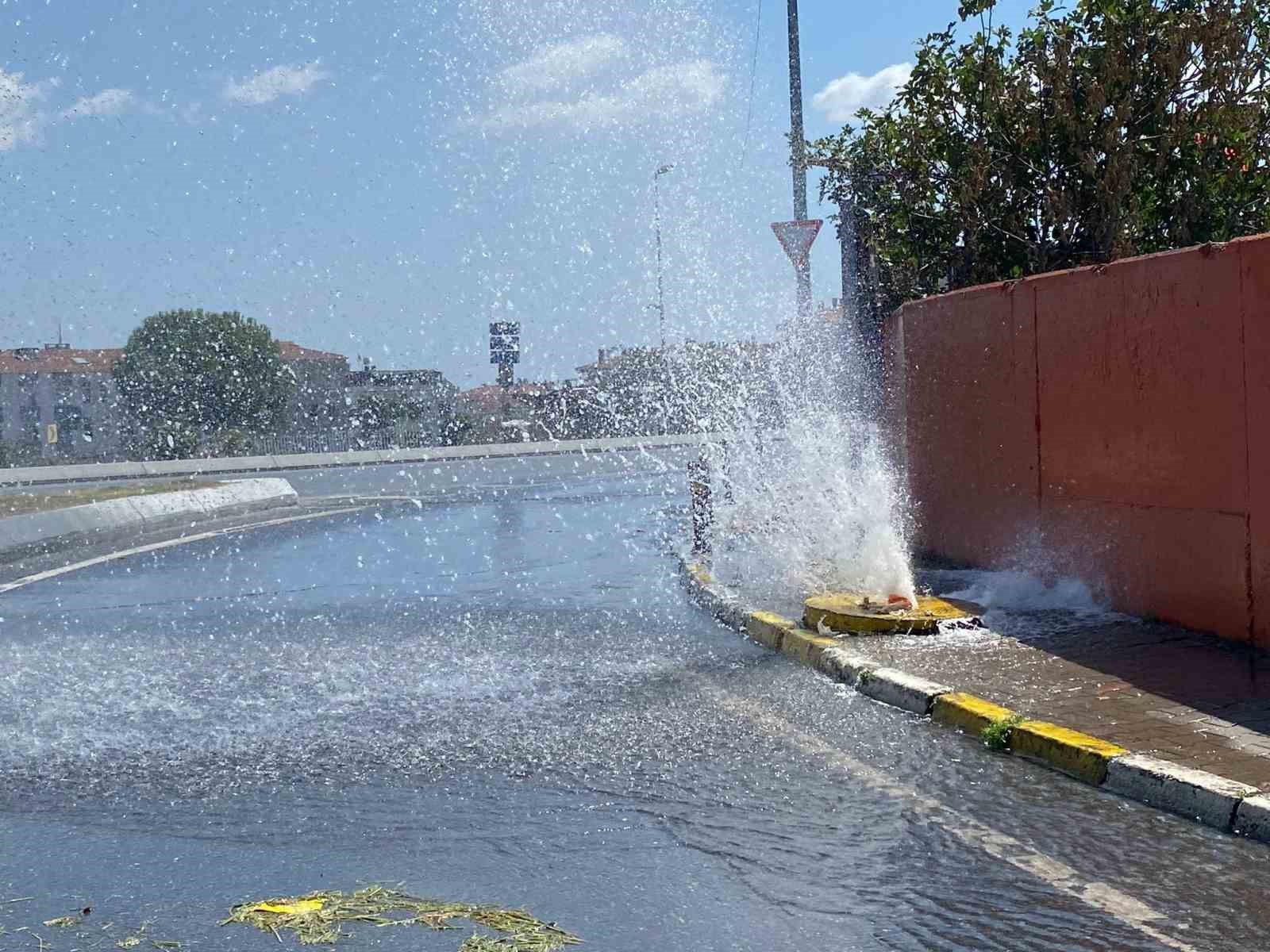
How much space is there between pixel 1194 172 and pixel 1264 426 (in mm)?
5486

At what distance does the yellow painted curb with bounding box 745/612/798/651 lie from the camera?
29.2 ft

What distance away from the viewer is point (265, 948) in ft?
13.0

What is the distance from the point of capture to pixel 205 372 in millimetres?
80000

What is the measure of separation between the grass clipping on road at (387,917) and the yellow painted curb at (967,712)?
113 inches

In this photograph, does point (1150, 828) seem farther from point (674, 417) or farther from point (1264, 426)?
point (674, 417)

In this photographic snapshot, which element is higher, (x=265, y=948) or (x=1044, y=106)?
(x=1044, y=106)

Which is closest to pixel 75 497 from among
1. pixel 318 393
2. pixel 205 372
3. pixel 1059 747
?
pixel 1059 747

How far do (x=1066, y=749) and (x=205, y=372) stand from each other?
78.6 m

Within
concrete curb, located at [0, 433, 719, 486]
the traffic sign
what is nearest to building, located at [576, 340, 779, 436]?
concrete curb, located at [0, 433, 719, 486]

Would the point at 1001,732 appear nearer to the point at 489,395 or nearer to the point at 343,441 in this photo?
the point at 343,441

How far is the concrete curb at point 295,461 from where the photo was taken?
4050 centimetres

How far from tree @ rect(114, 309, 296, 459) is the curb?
221 feet

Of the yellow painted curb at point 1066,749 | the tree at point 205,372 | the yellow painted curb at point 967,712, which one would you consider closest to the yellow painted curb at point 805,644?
the yellow painted curb at point 967,712

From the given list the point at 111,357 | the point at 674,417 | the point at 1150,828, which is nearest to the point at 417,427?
the point at 674,417
